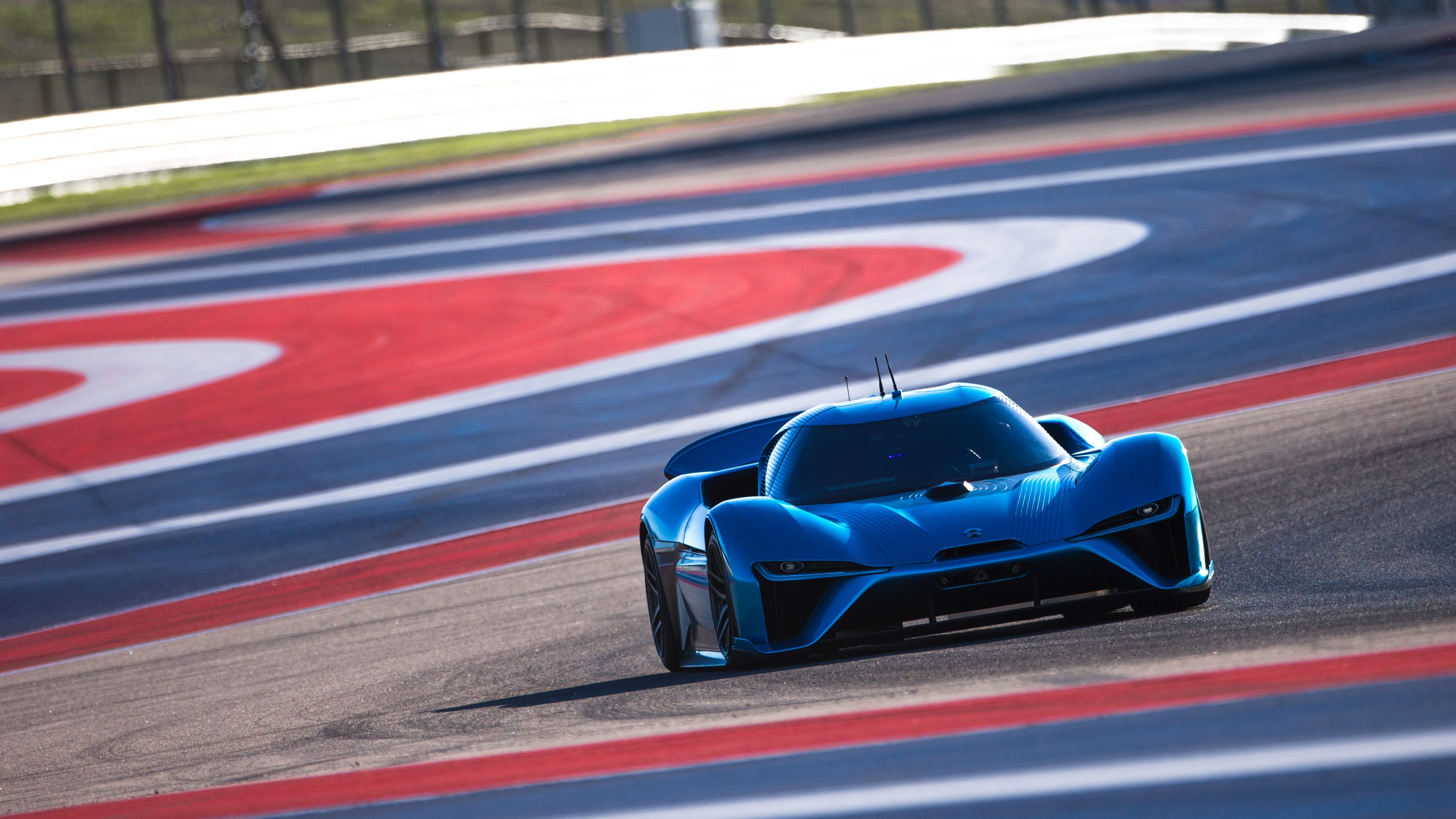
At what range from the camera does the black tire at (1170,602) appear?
6.30m

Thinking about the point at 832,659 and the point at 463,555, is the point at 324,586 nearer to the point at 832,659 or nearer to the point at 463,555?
the point at 463,555

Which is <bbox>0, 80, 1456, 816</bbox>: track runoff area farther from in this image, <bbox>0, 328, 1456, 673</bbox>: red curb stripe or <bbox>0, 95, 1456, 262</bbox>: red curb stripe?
<bbox>0, 95, 1456, 262</bbox>: red curb stripe

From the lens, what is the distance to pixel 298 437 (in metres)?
14.6

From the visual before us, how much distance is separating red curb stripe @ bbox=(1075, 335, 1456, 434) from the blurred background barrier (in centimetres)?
1732

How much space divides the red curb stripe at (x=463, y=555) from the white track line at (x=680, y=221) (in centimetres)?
758

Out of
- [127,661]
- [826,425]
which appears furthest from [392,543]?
[826,425]

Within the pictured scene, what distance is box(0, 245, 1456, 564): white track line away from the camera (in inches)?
508

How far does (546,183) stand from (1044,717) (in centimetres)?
2052

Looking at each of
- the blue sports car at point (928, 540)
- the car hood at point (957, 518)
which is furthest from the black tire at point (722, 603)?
the car hood at point (957, 518)

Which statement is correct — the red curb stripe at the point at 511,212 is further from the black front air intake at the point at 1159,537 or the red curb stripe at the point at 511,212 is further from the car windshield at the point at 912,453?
the black front air intake at the point at 1159,537

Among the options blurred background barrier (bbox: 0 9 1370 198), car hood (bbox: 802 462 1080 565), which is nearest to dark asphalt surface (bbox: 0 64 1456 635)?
car hood (bbox: 802 462 1080 565)

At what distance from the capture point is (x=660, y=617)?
763cm

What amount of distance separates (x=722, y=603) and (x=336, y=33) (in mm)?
23441

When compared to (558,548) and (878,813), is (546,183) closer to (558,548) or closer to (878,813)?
(558,548)
